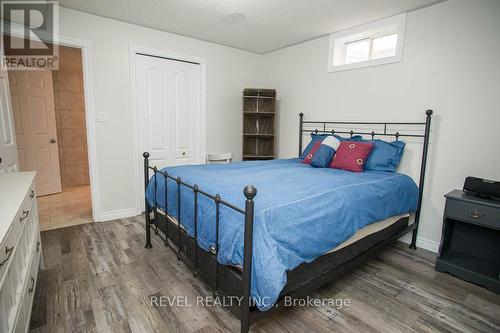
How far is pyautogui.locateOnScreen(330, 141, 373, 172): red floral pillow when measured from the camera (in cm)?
279

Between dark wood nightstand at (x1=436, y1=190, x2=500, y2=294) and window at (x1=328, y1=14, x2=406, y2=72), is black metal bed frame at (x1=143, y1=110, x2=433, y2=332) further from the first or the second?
window at (x1=328, y1=14, x2=406, y2=72)

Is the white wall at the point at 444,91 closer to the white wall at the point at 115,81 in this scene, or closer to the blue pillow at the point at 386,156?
the blue pillow at the point at 386,156

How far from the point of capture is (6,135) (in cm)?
258

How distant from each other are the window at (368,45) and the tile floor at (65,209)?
12.4ft

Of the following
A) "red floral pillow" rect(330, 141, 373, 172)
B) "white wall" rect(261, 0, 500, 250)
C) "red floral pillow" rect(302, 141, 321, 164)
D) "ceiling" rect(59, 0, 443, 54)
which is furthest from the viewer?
"red floral pillow" rect(302, 141, 321, 164)

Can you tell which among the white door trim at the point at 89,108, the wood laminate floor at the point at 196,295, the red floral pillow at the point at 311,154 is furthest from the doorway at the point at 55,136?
the red floral pillow at the point at 311,154

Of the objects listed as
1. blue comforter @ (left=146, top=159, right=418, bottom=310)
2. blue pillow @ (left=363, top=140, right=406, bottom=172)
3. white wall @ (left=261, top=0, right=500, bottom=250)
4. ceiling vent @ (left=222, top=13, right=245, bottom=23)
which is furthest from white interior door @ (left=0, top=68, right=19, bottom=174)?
white wall @ (left=261, top=0, right=500, bottom=250)

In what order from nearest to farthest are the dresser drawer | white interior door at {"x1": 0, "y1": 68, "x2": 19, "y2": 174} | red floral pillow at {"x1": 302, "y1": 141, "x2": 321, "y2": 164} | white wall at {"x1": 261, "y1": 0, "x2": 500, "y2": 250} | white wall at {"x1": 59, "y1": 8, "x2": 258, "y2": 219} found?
the dresser drawer → white wall at {"x1": 261, "y1": 0, "x2": 500, "y2": 250} → white interior door at {"x1": 0, "y1": 68, "x2": 19, "y2": 174} → white wall at {"x1": 59, "y1": 8, "x2": 258, "y2": 219} → red floral pillow at {"x1": 302, "y1": 141, "x2": 321, "y2": 164}

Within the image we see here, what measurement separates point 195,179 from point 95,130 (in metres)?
1.83

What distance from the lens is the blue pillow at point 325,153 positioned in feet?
9.78

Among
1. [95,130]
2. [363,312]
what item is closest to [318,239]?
[363,312]

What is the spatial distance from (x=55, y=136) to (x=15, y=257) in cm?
380

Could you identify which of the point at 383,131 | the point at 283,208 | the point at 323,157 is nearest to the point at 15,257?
the point at 283,208

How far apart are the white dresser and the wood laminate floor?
1.35 ft
